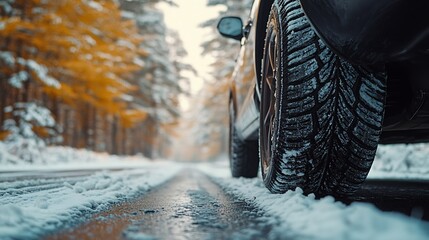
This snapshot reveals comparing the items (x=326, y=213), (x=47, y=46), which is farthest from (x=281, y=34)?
(x=47, y=46)

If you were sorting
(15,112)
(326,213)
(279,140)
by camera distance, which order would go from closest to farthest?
(326,213) < (279,140) < (15,112)

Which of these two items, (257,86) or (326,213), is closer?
(326,213)

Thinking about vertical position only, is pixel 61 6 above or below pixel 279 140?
above

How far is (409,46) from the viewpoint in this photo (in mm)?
1706

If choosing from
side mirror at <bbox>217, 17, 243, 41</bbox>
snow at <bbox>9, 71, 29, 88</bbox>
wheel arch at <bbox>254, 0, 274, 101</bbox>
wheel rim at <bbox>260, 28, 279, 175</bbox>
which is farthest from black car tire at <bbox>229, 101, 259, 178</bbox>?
snow at <bbox>9, 71, 29, 88</bbox>

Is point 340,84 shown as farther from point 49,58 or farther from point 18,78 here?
point 49,58

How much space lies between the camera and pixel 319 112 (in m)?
1.91

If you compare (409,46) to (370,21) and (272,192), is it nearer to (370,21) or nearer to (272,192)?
(370,21)

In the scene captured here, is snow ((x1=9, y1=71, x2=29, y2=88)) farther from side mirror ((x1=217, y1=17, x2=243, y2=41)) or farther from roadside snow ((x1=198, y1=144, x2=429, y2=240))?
roadside snow ((x1=198, y1=144, x2=429, y2=240))

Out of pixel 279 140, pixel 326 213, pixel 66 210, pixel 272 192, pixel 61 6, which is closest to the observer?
pixel 326 213

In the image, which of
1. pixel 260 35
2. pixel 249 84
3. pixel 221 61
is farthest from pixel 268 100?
pixel 221 61

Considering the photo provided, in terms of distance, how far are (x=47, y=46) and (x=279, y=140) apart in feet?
36.0

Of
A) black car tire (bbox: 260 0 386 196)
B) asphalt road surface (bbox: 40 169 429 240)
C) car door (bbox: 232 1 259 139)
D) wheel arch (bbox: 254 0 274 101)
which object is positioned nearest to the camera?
asphalt road surface (bbox: 40 169 429 240)

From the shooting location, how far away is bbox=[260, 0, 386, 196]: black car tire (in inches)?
74.9
